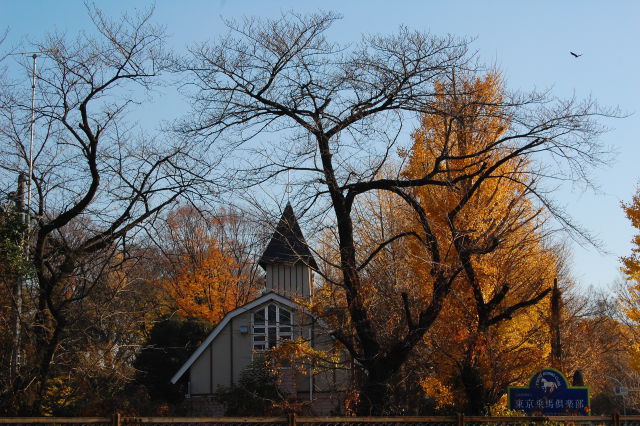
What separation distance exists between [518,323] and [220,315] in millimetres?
22242

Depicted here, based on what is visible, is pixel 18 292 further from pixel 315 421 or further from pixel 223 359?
pixel 223 359

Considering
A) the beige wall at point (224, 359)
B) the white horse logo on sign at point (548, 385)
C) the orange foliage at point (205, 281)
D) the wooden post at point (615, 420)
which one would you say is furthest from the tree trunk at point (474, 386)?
the orange foliage at point (205, 281)

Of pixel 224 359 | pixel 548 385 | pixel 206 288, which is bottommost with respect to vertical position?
pixel 548 385

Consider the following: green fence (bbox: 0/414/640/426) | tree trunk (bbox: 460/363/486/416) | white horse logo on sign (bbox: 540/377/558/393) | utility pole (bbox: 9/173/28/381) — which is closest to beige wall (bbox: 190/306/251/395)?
tree trunk (bbox: 460/363/486/416)

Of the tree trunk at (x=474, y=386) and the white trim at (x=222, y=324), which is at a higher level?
the white trim at (x=222, y=324)

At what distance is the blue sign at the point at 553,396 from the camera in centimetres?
1252

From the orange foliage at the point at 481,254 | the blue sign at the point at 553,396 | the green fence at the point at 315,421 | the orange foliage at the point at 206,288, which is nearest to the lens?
the green fence at the point at 315,421

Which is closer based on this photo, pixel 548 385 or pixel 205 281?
pixel 548 385

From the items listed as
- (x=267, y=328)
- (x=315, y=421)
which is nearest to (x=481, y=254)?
(x=315, y=421)

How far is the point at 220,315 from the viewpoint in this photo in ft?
134

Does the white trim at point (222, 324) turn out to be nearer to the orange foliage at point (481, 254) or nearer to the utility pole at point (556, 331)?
the orange foliage at point (481, 254)

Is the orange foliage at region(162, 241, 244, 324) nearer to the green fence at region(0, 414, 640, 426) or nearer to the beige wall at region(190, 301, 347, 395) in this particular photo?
the beige wall at region(190, 301, 347, 395)

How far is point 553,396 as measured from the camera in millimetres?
12641

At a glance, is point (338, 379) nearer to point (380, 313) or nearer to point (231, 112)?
point (380, 313)
